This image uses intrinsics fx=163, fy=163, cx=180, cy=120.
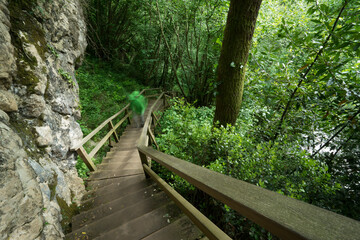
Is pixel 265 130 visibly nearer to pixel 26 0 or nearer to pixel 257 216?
pixel 257 216

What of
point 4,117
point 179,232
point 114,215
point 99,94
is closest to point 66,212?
point 114,215

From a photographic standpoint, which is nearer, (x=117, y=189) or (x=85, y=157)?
(x=117, y=189)

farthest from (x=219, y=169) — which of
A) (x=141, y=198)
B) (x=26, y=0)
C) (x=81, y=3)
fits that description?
(x=81, y=3)

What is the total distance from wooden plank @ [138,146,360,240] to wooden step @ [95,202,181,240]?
4.67ft

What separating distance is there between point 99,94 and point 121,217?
733 centimetres

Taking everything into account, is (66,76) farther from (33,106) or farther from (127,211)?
(127,211)

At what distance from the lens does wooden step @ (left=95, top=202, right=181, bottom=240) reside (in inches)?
78.1

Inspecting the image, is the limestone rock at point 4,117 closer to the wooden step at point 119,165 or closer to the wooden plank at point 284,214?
the wooden step at point 119,165

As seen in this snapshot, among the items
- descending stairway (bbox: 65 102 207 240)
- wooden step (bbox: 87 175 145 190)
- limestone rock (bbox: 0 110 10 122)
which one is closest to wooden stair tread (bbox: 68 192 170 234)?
descending stairway (bbox: 65 102 207 240)

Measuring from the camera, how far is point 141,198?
2781 millimetres

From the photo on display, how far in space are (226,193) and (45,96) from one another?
3.95m

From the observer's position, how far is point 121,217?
2443mm

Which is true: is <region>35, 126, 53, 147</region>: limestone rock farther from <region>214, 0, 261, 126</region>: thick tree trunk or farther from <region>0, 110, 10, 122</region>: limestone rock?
<region>214, 0, 261, 126</region>: thick tree trunk

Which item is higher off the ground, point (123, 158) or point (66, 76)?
point (66, 76)
